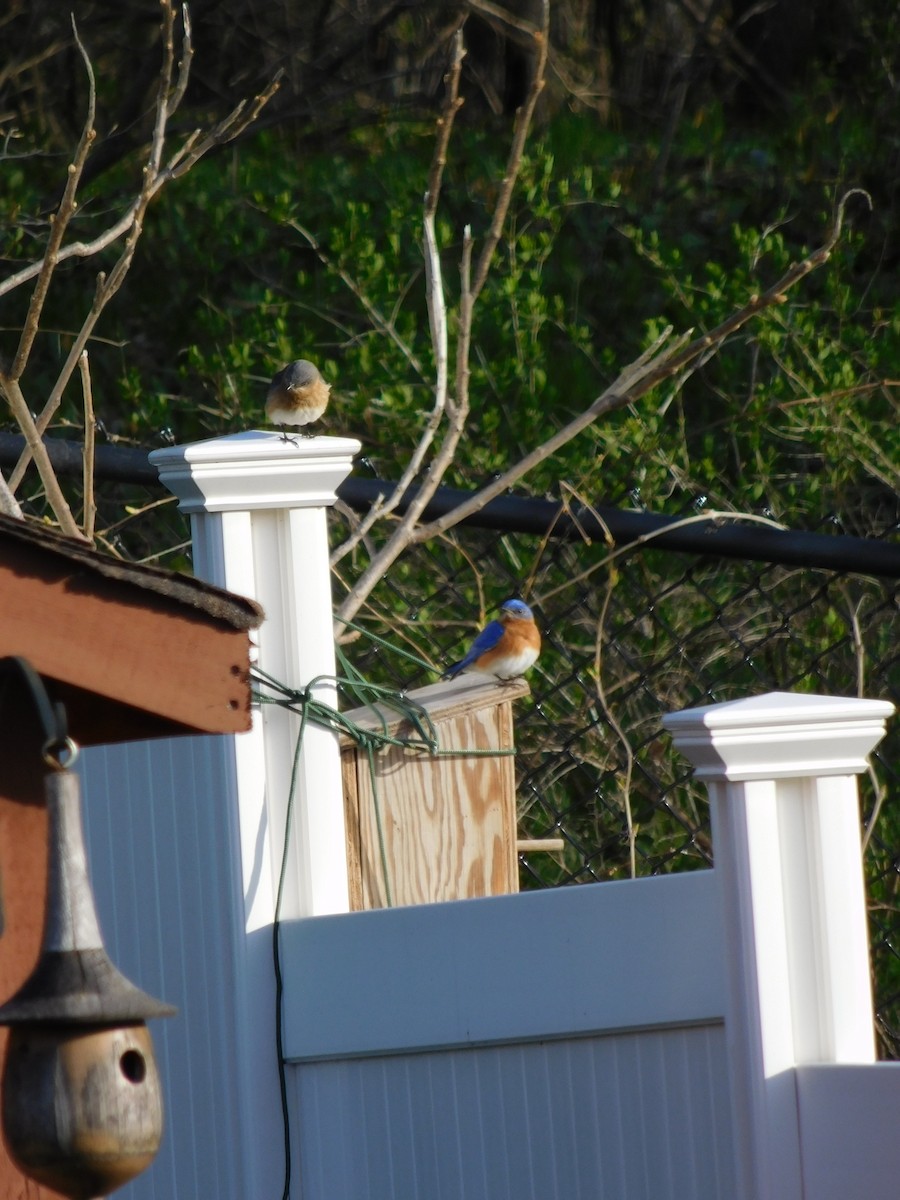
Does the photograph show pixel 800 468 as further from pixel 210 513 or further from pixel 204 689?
pixel 204 689

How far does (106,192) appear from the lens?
7.64 metres

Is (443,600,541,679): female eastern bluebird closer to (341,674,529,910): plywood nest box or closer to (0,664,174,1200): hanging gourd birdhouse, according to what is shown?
(341,674,529,910): plywood nest box

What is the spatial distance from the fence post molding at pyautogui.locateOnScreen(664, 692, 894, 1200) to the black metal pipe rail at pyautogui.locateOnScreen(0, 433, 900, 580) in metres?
0.72

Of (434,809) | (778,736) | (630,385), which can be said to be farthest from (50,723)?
(630,385)

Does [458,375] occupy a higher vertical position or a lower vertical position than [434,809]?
higher

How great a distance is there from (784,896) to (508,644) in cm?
160

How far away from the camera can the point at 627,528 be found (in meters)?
2.92

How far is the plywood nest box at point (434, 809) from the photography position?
2.70 m

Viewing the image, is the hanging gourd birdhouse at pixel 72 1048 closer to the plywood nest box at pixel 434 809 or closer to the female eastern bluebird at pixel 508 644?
the plywood nest box at pixel 434 809

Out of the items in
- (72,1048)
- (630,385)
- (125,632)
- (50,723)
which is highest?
(630,385)

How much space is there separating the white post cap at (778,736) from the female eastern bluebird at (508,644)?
1.39 metres

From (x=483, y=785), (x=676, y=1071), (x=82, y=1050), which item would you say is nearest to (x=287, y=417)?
(x=483, y=785)

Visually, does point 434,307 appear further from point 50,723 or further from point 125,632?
point 50,723

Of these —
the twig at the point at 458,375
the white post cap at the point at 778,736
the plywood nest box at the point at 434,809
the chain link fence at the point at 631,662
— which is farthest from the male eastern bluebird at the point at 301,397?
the white post cap at the point at 778,736
